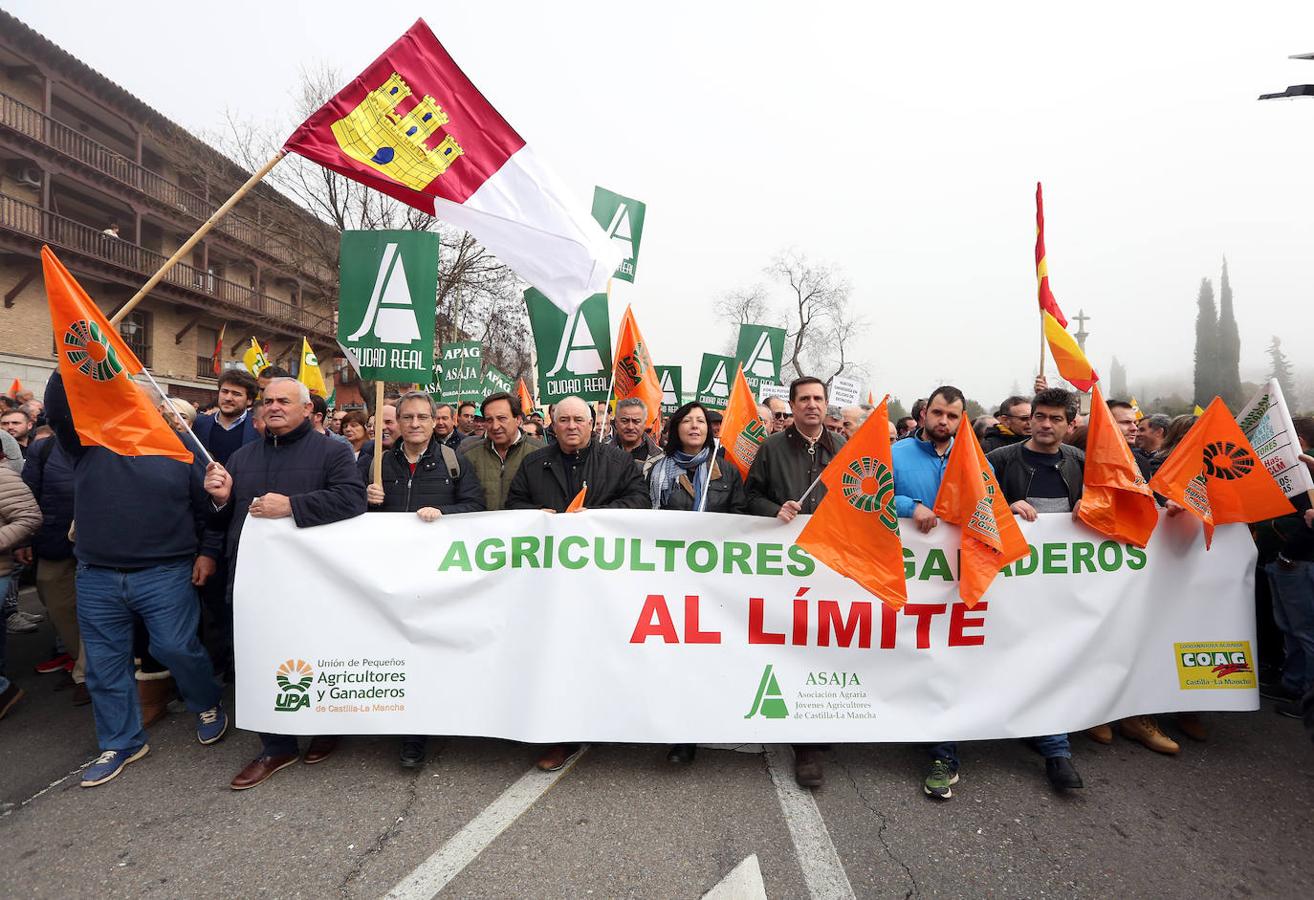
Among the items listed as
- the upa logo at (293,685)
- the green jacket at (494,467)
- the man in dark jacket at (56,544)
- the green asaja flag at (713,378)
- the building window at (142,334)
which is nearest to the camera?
the upa logo at (293,685)

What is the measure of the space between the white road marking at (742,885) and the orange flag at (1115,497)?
2655mm

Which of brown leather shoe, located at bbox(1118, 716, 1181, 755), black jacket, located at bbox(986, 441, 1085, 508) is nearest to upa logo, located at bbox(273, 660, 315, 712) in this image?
black jacket, located at bbox(986, 441, 1085, 508)

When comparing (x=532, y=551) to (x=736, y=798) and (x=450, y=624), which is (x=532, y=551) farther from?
(x=736, y=798)

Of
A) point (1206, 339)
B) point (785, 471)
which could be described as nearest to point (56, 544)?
point (785, 471)

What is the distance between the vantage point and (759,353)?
352 inches

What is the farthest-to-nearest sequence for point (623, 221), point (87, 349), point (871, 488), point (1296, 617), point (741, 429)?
point (623, 221) < point (741, 429) < point (1296, 617) < point (871, 488) < point (87, 349)

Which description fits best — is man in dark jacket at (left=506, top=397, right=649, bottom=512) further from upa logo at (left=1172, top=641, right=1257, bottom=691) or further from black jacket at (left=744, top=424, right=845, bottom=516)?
upa logo at (left=1172, top=641, right=1257, bottom=691)

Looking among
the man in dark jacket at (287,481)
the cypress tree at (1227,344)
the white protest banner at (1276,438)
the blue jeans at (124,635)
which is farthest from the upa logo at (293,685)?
the cypress tree at (1227,344)

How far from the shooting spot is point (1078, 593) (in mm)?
3672

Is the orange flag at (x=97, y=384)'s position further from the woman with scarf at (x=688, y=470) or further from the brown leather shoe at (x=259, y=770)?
the woman with scarf at (x=688, y=470)

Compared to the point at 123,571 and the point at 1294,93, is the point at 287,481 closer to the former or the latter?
the point at 123,571

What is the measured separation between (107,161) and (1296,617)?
30.9m

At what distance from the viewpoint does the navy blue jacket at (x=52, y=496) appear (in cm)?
439

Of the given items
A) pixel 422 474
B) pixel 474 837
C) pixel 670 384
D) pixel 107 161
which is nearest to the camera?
pixel 474 837
